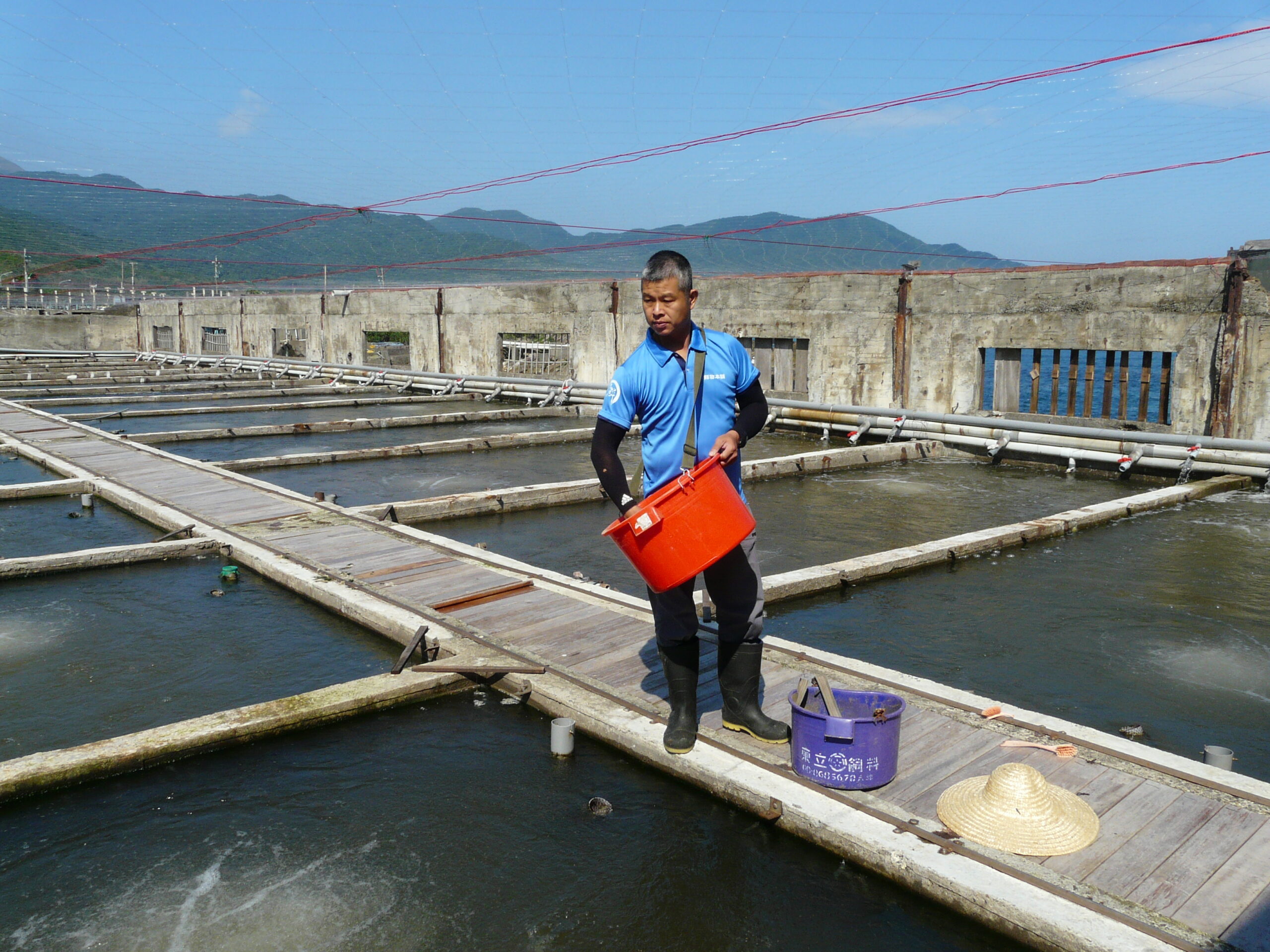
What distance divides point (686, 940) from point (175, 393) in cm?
2827

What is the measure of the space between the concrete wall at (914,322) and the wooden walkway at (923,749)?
37.0 feet

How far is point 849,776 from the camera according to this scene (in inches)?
149

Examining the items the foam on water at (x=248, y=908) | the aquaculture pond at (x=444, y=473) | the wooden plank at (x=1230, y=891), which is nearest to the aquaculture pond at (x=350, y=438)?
the aquaculture pond at (x=444, y=473)

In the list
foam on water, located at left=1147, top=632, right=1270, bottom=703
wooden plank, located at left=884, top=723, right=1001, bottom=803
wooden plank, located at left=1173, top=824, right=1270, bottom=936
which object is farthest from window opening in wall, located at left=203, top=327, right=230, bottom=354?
wooden plank, located at left=1173, top=824, right=1270, bottom=936

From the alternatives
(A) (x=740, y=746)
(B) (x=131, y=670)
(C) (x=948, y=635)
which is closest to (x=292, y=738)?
(B) (x=131, y=670)

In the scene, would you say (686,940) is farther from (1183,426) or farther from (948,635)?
(1183,426)

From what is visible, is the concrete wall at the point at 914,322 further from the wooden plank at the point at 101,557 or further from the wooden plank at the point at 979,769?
the wooden plank at the point at 101,557

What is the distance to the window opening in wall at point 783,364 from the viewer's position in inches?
795

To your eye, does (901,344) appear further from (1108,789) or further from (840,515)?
(1108,789)

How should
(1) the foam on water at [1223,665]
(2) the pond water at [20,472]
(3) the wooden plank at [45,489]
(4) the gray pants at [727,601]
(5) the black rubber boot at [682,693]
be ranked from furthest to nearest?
(2) the pond water at [20,472] < (3) the wooden plank at [45,489] < (1) the foam on water at [1223,665] < (5) the black rubber boot at [682,693] < (4) the gray pants at [727,601]

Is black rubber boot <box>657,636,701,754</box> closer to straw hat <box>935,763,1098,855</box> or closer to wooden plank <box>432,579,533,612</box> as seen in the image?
straw hat <box>935,763,1098,855</box>

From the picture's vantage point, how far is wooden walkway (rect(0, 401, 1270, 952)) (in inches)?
123

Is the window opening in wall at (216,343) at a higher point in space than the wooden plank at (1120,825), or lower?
higher

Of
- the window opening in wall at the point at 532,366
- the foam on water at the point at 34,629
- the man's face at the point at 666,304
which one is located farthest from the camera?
the window opening in wall at the point at 532,366
